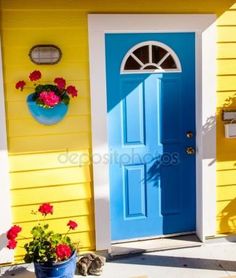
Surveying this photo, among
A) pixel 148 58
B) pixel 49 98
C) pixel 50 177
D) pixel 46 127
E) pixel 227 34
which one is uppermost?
pixel 227 34

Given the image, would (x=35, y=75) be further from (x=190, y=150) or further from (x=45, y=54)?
(x=190, y=150)

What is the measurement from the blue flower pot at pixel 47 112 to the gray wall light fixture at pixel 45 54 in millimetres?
322

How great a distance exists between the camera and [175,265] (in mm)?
3863

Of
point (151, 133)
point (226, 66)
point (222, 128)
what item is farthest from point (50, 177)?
point (226, 66)

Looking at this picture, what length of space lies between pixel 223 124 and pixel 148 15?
1301mm

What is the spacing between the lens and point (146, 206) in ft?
13.9

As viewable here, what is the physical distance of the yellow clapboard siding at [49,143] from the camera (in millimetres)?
3717

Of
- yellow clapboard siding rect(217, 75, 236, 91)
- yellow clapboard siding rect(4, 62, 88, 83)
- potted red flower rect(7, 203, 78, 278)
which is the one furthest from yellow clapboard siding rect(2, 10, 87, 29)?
potted red flower rect(7, 203, 78, 278)

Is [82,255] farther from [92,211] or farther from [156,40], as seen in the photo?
[156,40]

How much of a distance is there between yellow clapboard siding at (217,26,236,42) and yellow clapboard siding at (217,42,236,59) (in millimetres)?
47

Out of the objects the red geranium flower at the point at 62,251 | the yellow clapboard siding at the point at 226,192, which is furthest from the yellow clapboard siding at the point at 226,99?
the red geranium flower at the point at 62,251

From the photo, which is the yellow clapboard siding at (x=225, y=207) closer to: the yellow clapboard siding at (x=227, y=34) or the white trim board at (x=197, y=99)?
the white trim board at (x=197, y=99)

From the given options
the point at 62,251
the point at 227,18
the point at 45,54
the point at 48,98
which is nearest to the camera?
the point at 62,251

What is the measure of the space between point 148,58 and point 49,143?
1.26 meters
